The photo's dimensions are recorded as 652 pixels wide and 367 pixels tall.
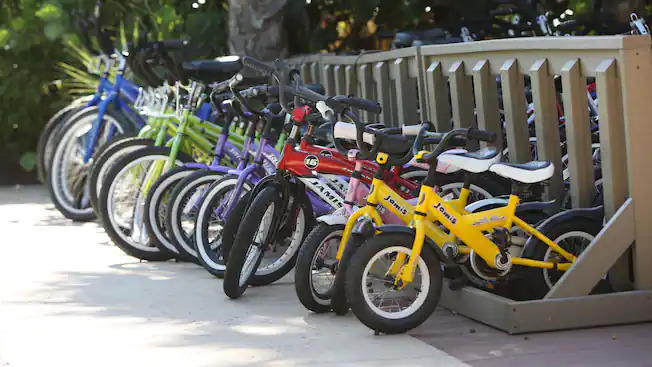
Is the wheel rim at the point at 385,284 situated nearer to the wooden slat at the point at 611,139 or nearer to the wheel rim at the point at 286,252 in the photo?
the wooden slat at the point at 611,139

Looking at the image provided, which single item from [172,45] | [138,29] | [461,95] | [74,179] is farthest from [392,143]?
[138,29]

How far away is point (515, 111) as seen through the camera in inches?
250

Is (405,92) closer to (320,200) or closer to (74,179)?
(320,200)

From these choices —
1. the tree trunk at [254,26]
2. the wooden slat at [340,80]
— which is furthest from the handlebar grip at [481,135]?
the tree trunk at [254,26]

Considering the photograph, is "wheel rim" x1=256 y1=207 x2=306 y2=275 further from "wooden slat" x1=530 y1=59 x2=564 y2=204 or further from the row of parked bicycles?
"wooden slat" x1=530 y1=59 x2=564 y2=204

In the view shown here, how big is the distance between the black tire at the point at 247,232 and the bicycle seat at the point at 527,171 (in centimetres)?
123

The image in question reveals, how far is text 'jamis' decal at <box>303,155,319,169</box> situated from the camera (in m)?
6.37

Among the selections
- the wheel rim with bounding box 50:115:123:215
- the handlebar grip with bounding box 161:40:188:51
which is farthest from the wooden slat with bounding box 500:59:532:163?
the wheel rim with bounding box 50:115:123:215

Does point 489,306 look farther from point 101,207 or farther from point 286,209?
point 101,207

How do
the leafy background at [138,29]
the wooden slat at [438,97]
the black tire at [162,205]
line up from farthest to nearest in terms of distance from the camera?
the leafy background at [138,29]
the black tire at [162,205]
the wooden slat at [438,97]

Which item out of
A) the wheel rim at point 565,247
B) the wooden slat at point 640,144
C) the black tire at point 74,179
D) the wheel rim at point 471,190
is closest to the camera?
the wooden slat at point 640,144

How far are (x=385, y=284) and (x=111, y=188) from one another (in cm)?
294

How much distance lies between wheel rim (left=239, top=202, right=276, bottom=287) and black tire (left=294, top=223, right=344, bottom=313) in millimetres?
442

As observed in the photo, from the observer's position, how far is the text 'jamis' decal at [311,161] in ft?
20.9
